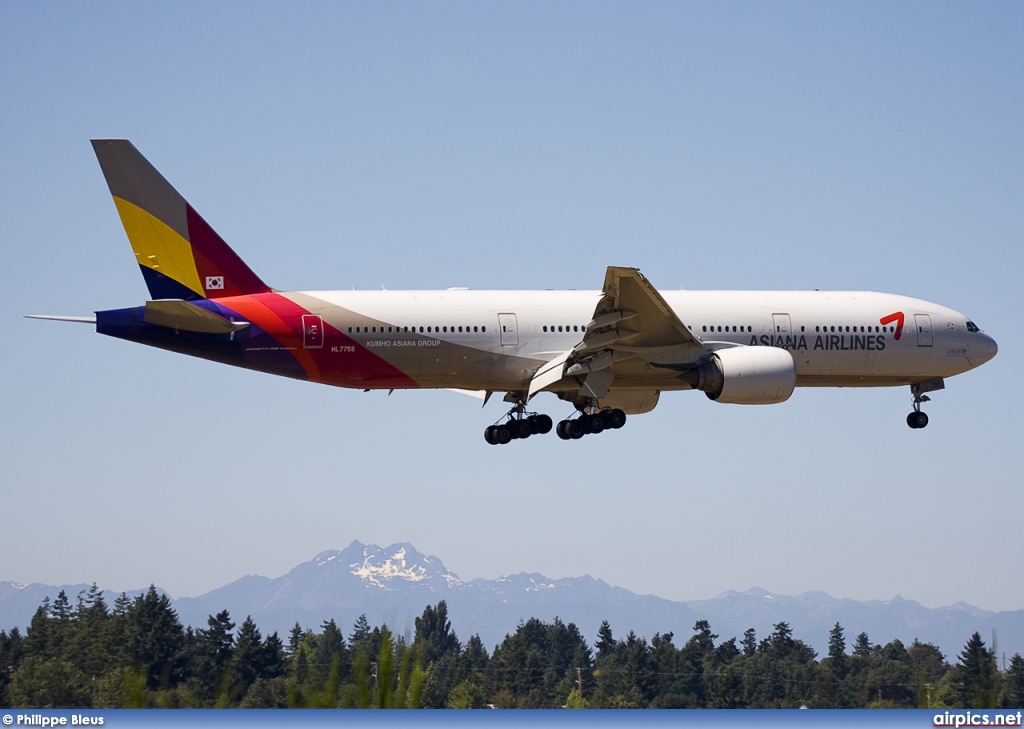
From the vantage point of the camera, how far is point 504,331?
4025cm

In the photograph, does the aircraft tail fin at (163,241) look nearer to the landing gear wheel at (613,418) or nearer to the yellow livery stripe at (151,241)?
the yellow livery stripe at (151,241)

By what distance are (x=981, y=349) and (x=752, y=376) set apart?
10.5 m

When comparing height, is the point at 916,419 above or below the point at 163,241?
below

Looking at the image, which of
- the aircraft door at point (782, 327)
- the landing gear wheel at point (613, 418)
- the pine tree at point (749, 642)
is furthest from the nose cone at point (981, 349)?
the pine tree at point (749, 642)

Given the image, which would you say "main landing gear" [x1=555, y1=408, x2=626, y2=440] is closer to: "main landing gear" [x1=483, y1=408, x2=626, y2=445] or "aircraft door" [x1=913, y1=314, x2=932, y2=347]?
"main landing gear" [x1=483, y1=408, x2=626, y2=445]

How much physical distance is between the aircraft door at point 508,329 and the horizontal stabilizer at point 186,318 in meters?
7.43

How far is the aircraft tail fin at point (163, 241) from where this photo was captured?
132 feet

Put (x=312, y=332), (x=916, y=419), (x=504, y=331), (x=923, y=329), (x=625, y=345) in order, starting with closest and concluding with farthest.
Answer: (x=312, y=332), (x=625, y=345), (x=504, y=331), (x=923, y=329), (x=916, y=419)

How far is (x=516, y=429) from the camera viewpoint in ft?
143

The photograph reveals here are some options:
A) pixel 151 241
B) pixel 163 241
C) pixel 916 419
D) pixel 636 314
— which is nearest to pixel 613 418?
pixel 636 314

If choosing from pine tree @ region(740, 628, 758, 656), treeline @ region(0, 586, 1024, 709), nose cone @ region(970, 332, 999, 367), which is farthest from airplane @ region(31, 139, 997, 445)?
pine tree @ region(740, 628, 758, 656)

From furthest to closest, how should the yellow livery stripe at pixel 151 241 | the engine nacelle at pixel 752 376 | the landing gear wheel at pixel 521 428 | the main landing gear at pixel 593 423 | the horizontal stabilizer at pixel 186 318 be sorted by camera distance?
the landing gear wheel at pixel 521 428 < the main landing gear at pixel 593 423 < the yellow livery stripe at pixel 151 241 < the engine nacelle at pixel 752 376 < the horizontal stabilizer at pixel 186 318

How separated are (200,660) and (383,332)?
46.9 ft

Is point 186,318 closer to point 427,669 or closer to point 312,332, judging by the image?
point 312,332
